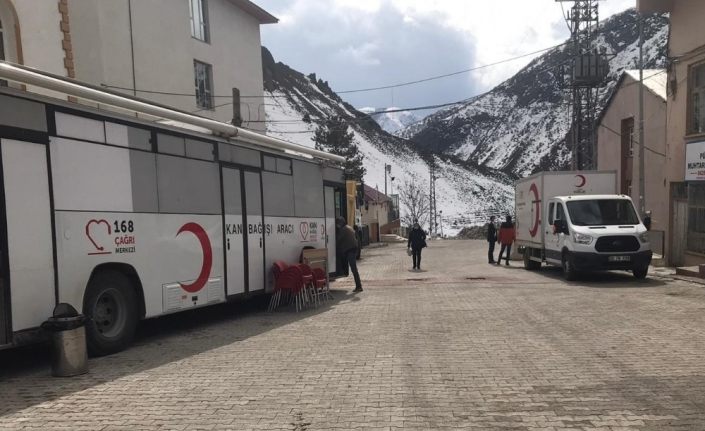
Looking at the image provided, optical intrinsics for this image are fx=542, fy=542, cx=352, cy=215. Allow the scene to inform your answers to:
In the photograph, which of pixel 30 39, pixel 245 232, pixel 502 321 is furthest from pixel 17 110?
pixel 30 39

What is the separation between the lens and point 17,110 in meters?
5.92

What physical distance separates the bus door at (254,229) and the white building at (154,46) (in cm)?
916

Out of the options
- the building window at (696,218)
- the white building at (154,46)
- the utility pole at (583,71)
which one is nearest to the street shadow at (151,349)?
the white building at (154,46)

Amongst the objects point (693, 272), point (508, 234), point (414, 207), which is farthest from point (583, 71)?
point (414, 207)

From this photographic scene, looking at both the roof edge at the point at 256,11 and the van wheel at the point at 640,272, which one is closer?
the van wheel at the point at 640,272

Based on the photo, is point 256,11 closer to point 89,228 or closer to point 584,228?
point 584,228

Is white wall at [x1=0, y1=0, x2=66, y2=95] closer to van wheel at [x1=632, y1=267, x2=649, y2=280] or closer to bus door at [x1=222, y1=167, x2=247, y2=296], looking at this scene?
bus door at [x1=222, y1=167, x2=247, y2=296]

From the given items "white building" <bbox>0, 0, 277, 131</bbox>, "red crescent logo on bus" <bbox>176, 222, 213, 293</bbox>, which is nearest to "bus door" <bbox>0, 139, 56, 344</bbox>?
"red crescent logo on bus" <bbox>176, 222, 213, 293</bbox>

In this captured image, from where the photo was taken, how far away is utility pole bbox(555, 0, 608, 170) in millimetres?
33344

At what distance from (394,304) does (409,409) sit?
21.2ft

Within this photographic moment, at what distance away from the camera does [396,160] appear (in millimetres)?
163125

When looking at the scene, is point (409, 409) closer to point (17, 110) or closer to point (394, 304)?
point (17, 110)

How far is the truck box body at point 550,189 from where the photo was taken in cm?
1633

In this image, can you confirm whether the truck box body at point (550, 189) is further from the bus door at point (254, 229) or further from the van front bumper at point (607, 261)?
the bus door at point (254, 229)
